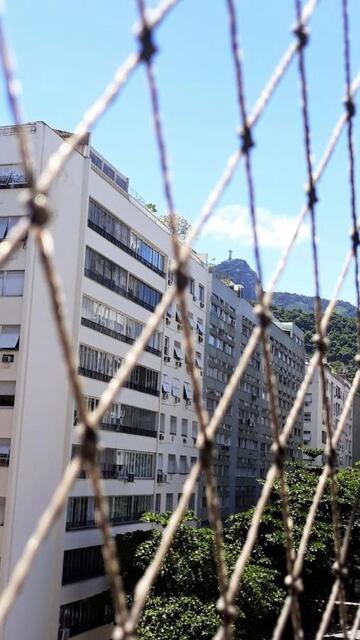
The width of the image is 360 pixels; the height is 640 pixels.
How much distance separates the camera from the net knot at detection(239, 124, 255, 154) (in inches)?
139

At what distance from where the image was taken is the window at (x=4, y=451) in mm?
18531

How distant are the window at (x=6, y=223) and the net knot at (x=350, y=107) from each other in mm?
16033

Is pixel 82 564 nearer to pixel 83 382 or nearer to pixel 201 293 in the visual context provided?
pixel 83 382

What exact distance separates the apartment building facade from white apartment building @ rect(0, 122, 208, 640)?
22.8 feet

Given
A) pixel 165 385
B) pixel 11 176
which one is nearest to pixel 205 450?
pixel 11 176

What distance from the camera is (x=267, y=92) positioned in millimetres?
3600

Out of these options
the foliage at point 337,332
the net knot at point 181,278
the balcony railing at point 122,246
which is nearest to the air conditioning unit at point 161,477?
the balcony railing at point 122,246

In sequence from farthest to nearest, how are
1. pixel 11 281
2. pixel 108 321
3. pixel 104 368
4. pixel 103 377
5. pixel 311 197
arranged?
pixel 108 321 < pixel 104 368 < pixel 103 377 < pixel 11 281 < pixel 311 197

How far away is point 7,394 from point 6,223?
4.24m

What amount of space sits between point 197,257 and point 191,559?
16.8 m

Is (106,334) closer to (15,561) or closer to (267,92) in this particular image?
(15,561)

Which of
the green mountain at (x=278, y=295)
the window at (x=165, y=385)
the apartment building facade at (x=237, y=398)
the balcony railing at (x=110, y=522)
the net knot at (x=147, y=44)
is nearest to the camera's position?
the net knot at (x=147, y=44)

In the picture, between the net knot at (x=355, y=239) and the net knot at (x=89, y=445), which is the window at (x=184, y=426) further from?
the net knot at (x=89, y=445)

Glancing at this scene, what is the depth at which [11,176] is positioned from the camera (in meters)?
19.9
